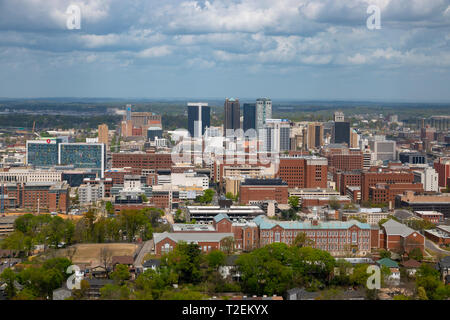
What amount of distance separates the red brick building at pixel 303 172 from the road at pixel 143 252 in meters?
5.97

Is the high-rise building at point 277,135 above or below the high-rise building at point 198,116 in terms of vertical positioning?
below

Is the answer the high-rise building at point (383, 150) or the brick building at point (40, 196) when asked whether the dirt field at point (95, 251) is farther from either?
the high-rise building at point (383, 150)

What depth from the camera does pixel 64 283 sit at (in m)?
6.36

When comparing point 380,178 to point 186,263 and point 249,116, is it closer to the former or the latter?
point 186,263

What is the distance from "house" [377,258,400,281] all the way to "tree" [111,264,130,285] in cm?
287

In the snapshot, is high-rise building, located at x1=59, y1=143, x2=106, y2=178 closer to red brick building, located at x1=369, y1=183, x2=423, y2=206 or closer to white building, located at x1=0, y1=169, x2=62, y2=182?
white building, located at x1=0, y1=169, x2=62, y2=182

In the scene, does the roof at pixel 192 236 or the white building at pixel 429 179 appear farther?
the white building at pixel 429 179

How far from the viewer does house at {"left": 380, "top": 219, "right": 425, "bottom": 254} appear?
8677 mm

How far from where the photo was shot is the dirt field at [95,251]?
7.96 m

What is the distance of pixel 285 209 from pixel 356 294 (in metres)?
6.11

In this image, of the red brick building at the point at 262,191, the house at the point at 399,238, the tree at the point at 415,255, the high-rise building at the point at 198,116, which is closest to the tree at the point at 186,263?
the tree at the point at 415,255

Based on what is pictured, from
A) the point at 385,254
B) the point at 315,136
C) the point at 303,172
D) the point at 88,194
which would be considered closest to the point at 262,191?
the point at 303,172
